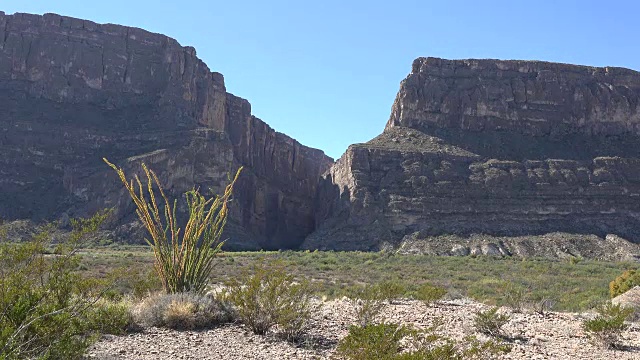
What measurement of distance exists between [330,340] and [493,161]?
6160 centimetres

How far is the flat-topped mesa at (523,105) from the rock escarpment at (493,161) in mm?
137

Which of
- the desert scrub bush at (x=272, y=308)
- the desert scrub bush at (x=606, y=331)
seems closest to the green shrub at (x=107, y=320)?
the desert scrub bush at (x=272, y=308)

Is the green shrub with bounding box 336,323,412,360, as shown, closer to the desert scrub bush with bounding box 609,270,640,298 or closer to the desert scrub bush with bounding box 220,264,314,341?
the desert scrub bush with bounding box 220,264,314,341

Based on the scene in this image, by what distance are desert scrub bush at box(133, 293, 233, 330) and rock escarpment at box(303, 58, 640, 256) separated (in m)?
46.0

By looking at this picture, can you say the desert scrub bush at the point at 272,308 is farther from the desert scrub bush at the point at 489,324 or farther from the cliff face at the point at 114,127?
the cliff face at the point at 114,127

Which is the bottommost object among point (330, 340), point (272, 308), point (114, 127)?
Answer: point (330, 340)

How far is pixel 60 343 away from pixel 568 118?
79.8 m

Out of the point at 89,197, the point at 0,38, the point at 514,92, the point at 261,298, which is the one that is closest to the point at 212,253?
the point at 261,298

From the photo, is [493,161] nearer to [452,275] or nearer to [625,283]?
[452,275]

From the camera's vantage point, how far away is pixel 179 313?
998cm

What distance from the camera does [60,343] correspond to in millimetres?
6078

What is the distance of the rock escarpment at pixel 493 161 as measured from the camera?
2400 inches

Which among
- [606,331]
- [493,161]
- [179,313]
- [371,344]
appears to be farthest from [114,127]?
[371,344]

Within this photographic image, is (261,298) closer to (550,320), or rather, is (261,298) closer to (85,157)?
(550,320)
